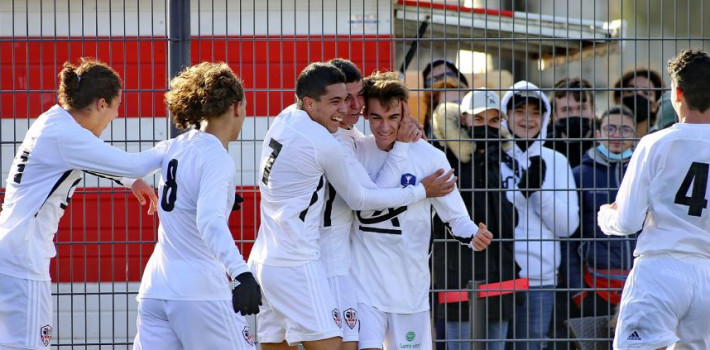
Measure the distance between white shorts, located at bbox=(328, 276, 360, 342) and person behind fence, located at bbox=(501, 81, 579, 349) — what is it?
1460 mm

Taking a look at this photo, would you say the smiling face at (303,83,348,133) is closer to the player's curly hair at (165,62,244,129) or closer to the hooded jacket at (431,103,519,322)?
the player's curly hair at (165,62,244,129)

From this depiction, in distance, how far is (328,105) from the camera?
597 cm

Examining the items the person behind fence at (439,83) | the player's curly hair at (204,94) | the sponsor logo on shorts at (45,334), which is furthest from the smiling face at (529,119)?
the sponsor logo on shorts at (45,334)

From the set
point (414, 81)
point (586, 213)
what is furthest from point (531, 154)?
point (414, 81)

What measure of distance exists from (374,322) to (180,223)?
1427 millimetres

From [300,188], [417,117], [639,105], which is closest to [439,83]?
[417,117]

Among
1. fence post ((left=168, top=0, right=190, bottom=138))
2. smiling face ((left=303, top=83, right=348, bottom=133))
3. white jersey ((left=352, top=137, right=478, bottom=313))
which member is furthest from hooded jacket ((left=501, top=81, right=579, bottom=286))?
fence post ((left=168, top=0, right=190, bottom=138))

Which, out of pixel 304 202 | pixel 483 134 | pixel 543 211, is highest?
pixel 483 134

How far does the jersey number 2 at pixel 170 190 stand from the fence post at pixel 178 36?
154 cm

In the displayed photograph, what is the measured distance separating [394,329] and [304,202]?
88cm

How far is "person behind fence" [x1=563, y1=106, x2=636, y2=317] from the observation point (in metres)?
7.22

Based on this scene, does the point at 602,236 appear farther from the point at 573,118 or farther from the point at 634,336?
the point at 634,336

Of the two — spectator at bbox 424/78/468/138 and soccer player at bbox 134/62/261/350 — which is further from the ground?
spectator at bbox 424/78/468/138

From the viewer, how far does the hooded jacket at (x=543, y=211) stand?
23.6ft
